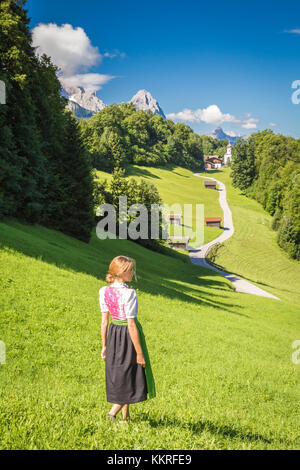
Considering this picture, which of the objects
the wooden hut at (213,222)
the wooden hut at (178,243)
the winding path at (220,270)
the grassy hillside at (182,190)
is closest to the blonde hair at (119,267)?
the winding path at (220,270)

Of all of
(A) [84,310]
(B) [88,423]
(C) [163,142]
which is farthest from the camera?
(C) [163,142]

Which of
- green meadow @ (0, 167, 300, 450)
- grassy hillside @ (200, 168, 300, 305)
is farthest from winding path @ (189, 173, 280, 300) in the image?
green meadow @ (0, 167, 300, 450)

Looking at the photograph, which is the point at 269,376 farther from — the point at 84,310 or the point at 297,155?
the point at 297,155

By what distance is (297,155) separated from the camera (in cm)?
10144

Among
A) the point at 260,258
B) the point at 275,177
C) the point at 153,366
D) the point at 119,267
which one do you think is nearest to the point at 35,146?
the point at 153,366

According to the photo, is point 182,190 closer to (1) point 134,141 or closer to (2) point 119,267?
(1) point 134,141

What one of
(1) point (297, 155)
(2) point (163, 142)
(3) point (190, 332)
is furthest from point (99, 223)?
(2) point (163, 142)

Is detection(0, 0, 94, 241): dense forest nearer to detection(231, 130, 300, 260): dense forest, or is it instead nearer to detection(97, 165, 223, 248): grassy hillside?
detection(97, 165, 223, 248): grassy hillside

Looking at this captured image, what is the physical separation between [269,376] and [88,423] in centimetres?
807

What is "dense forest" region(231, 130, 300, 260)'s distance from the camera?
72.1 m

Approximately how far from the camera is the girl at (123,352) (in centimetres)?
487

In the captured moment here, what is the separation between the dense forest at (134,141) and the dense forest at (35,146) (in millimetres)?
56417

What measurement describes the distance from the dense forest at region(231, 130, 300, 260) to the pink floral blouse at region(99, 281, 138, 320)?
71164 millimetres

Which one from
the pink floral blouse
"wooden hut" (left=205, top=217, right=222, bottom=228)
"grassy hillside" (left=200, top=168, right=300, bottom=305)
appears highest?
"wooden hut" (left=205, top=217, right=222, bottom=228)
